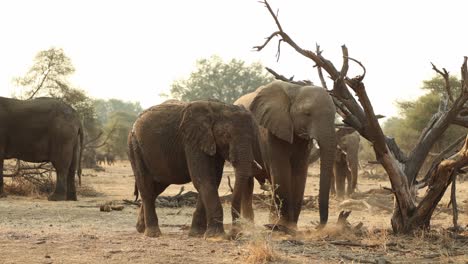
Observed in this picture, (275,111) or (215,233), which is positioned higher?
(275,111)

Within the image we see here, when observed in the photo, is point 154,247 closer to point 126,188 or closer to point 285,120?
point 285,120

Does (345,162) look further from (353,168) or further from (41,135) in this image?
(41,135)

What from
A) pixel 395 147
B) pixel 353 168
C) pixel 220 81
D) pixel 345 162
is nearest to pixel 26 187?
pixel 345 162

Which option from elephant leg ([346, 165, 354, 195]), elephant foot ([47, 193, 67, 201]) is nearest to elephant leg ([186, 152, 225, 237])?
elephant foot ([47, 193, 67, 201])

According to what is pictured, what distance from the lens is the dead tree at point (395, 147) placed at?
8.34 m

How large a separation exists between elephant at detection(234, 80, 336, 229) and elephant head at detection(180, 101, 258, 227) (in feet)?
4.29

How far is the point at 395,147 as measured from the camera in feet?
30.3

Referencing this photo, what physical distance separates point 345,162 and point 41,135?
7.29 metres

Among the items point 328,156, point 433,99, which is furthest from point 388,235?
point 433,99

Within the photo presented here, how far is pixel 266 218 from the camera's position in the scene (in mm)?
12062

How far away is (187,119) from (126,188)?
1264 cm

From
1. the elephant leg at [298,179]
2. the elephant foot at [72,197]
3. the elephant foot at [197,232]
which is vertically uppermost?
the elephant leg at [298,179]

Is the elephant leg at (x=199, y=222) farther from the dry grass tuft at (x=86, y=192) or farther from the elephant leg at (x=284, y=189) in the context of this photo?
the dry grass tuft at (x=86, y=192)

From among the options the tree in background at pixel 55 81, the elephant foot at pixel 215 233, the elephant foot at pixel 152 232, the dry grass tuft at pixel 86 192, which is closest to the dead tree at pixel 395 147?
the elephant foot at pixel 215 233
